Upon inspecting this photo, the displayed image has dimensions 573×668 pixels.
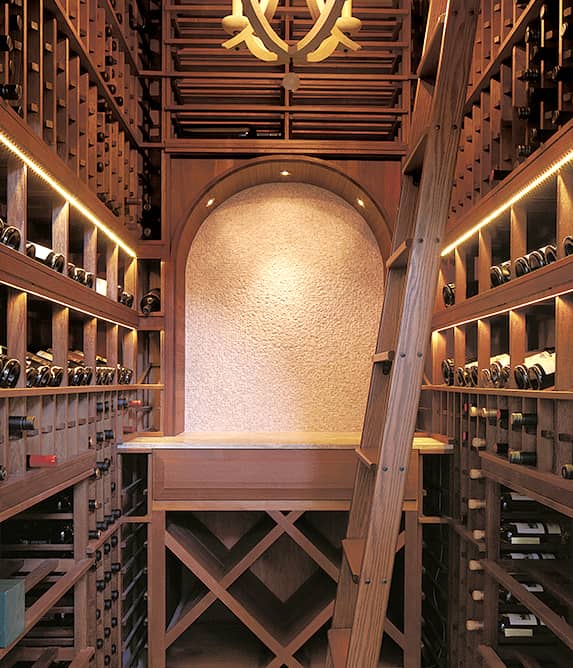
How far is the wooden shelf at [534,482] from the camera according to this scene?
1.69 m

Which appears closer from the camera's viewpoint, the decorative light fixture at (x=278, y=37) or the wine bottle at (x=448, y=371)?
the decorative light fixture at (x=278, y=37)

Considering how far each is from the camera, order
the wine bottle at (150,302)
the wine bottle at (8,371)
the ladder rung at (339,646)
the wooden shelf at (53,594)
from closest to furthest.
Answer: the ladder rung at (339,646), the wine bottle at (8,371), the wooden shelf at (53,594), the wine bottle at (150,302)

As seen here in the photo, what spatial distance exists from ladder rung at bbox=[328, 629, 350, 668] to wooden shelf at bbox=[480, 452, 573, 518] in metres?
0.56

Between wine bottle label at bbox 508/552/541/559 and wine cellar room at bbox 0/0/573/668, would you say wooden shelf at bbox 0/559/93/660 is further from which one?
wine bottle label at bbox 508/552/541/559

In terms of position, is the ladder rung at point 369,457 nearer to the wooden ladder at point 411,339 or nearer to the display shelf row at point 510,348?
the wooden ladder at point 411,339

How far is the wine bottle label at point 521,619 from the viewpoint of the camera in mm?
2227

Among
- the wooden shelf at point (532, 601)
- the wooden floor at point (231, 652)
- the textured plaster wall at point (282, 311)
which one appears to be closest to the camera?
the wooden shelf at point (532, 601)

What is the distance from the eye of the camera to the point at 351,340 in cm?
388

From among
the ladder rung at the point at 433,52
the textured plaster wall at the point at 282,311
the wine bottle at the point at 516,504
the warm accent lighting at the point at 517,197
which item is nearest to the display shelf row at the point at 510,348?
the warm accent lighting at the point at 517,197

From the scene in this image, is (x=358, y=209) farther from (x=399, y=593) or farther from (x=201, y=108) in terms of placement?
(x=399, y=593)

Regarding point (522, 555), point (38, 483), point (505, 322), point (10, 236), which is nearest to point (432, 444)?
point (505, 322)

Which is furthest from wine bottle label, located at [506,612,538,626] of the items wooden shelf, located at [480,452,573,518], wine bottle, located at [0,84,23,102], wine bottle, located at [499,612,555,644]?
wine bottle, located at [0,84,23,102]

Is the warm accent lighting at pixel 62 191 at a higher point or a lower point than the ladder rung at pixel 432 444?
higher

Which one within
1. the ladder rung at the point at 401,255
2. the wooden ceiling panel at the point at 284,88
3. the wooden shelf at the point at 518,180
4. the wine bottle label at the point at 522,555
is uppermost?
the wooden ceiling panel at the point at 284,88
